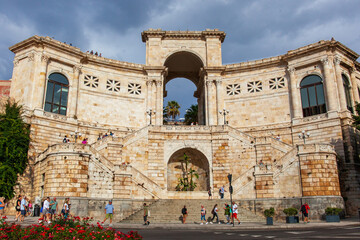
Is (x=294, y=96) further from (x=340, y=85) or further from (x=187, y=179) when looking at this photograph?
(x=187, y=179)

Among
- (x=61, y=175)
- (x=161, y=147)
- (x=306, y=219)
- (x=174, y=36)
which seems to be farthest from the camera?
(x=174, y=36)

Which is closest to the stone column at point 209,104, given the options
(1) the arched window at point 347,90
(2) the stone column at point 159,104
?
(2) the stone column at point 159,104

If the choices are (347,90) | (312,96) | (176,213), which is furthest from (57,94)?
(347,90)

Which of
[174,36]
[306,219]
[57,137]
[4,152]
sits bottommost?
[306,219]

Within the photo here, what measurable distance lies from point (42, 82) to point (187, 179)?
18538mm

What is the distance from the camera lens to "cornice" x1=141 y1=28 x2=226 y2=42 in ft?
137

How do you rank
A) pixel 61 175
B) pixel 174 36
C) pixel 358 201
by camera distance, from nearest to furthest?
pixel 61 175
pixel 358 201
pixel 174 36

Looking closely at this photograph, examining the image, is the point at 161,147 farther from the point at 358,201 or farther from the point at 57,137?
the point at 358,201

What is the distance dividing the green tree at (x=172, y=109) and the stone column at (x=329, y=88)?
33229mm

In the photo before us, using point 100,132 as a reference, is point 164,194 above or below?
below

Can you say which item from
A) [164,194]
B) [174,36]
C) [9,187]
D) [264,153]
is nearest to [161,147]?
[164,194]

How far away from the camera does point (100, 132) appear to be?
121ft

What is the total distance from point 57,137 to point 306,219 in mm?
24820

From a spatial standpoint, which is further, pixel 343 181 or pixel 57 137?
pixel 57 137
